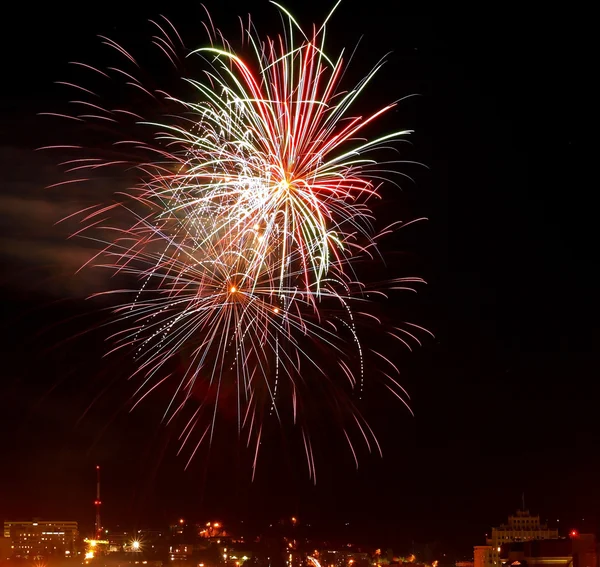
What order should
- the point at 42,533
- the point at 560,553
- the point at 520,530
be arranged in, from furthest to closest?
1. the point at 520,530
2. the point at 42,533
3. the point at 560,553

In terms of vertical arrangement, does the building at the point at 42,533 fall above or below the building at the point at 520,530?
above

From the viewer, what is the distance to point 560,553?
24.3 metres

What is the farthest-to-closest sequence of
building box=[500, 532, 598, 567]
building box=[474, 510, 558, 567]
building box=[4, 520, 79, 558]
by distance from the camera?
building box=[474, 510, 558, 567], building box=[4, 520, 79, 558], building box=[500, 532, 598, 567]

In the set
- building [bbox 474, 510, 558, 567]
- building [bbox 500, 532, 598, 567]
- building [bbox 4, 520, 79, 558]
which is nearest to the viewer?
building [bbox 500, 532, 598, 567]

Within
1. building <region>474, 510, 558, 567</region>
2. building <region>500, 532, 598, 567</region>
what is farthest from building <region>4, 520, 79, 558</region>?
building <region>500, 532, 598, 567</region>

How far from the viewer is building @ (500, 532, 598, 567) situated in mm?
22850

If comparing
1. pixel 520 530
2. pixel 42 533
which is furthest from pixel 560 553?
pixel 42 533

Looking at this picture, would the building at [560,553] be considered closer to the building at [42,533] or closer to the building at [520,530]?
the building at [520,530]

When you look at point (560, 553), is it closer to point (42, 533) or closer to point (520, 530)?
point (520, 530)

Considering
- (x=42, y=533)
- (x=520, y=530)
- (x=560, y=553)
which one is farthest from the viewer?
(x=520, y=530)

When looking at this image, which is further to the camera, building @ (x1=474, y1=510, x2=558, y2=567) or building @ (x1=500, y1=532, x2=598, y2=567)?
building @ (x1=474, y1=510, x2=558, y2=567)

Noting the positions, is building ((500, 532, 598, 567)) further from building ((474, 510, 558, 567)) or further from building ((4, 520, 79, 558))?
building ((4, 520, 79, 558))

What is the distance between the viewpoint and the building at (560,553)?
A: 75.0 ft

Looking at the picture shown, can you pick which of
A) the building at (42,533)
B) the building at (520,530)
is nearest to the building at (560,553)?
the building at (520,530)
